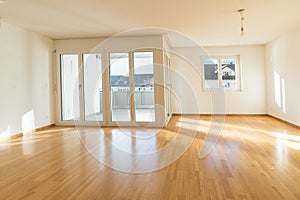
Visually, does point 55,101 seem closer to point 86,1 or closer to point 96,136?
point 96,136

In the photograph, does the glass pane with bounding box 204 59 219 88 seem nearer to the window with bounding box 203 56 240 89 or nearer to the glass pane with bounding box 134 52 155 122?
the window with bounding box 203 56 240 89

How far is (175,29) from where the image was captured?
561cm

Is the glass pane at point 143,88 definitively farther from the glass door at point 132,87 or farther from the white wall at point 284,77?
the white wall at point 284,77

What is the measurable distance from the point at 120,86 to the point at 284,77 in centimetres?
429

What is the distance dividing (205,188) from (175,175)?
455 millimetres

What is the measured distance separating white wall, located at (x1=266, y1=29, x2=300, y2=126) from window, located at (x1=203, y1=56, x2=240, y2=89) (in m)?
1.02

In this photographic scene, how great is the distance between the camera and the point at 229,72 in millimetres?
8289

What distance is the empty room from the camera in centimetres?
258

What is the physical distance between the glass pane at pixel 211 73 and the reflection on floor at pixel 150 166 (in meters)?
3.48

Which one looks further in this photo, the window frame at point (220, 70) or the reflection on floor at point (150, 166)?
the window frame at point (220, 70)

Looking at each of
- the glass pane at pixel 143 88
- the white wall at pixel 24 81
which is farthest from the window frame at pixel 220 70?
the white wall at pixel 24 81

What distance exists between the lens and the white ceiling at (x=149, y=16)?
3887mm

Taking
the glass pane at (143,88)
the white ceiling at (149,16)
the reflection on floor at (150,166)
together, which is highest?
the white ceiling at (149,16)

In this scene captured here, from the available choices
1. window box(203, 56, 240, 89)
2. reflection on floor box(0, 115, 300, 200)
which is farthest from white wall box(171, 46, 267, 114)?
reflection on floor box(0, 115, 300, 200)
